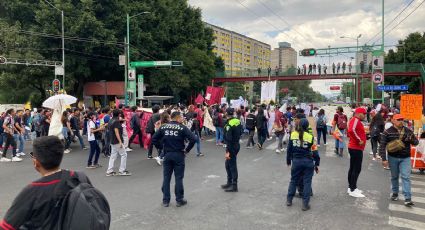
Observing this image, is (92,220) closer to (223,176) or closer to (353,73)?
(223,176)

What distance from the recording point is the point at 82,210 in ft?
7.57

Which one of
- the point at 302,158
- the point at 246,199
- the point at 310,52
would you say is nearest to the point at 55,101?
the point at 246,199

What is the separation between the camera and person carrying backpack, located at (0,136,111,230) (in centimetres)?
232

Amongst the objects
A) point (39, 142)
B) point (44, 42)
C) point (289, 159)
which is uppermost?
point (44, 42)

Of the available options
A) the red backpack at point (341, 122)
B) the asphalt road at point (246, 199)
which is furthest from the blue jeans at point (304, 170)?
the red backpack at point (341, 122)

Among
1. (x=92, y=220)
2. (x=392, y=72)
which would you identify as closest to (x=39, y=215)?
(x=92, y=220)

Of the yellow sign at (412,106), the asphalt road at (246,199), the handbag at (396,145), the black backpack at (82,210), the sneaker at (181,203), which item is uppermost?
the yellow sign at (412,106)

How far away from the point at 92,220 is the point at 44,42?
33.8m

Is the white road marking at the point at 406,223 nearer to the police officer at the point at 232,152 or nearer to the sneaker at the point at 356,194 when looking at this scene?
the sneaker at the point at 356,194

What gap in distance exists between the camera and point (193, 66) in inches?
1665

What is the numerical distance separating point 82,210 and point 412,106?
13.4 metres

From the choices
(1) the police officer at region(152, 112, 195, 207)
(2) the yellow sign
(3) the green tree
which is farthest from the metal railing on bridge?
(1) the police officer at region(152, 112, 195, 207)

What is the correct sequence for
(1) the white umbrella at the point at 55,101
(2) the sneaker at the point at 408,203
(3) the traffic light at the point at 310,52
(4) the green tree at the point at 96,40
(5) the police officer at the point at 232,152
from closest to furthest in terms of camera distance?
(2) the sneaker at the point at 408,203, (5) the police officer at the point at 232,152, (1) the white umbrella at the point at 55,101, (4) the green tree at the point at 96,40, (3) the traffic light at the point at 310,52

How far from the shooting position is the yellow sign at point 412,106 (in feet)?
42.3
